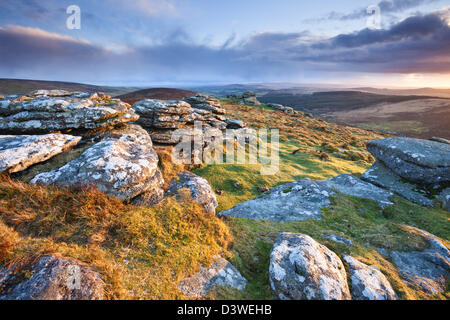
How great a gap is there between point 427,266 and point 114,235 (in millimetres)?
9335

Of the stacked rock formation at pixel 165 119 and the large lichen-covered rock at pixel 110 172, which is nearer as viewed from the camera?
the large lichen-covered rock at pixel 110 172

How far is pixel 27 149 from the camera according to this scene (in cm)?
688

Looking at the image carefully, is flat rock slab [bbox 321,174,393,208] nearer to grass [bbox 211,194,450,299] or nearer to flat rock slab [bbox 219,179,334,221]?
grass [bbox 211,194,450,299]

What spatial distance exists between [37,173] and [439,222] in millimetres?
17066

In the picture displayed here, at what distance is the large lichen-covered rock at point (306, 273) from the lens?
4277 millimetres

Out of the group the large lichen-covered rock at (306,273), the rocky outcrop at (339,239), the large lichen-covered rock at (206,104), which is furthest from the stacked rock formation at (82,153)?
the large lichen-covered rock at (206,104)

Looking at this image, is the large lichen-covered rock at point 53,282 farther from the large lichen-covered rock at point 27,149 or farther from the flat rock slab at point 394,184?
the flat rock slab at point 394,184

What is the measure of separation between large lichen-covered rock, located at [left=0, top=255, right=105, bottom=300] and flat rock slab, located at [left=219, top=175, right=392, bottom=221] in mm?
5878

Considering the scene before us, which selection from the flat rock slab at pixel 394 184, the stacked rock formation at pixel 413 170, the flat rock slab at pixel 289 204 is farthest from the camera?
the stacked rock formation at pixel 413 170

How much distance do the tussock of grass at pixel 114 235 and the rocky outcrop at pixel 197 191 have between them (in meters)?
0.94

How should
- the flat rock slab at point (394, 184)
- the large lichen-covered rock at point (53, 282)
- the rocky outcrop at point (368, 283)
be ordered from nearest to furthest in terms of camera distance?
the large lichen-covered rock at point (53, 282), the rocky outcrop at point (368, 283), the flat rock slab at point (394, 184)
